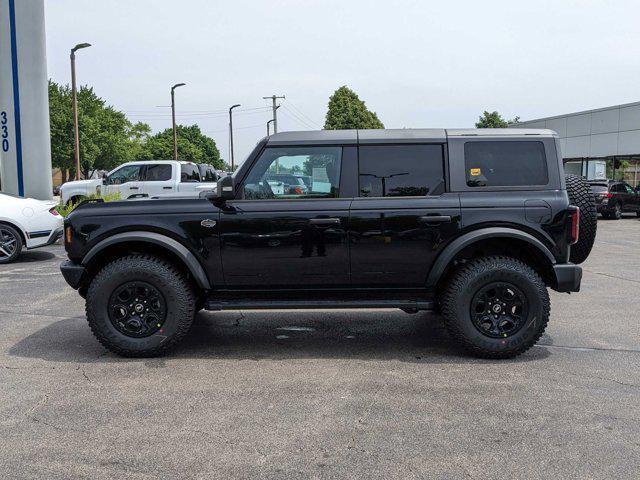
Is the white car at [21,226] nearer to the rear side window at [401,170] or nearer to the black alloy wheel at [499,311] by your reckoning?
the rear side window at [401,170]

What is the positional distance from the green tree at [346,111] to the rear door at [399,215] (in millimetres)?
55194

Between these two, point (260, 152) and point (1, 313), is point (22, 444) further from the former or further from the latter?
point (1, 313)

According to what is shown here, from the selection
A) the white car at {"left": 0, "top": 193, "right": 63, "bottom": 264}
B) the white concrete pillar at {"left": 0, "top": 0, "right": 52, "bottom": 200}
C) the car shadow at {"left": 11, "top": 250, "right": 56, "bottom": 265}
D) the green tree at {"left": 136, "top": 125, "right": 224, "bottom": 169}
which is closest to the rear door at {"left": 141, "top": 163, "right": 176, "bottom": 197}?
the white concrete pillar at {"left": 0, "top": 0, "right": 52, "bottom": 200}

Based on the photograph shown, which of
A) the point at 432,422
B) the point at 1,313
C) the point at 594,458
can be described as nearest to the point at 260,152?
the point at 432,422

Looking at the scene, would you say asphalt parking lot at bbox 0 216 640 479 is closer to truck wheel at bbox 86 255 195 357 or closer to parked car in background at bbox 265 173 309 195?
truck wheel at bbox 86 255 195 357

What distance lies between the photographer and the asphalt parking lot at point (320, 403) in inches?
124

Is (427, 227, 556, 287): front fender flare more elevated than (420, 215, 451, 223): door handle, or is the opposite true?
(420, 215, 451, 223): door handle

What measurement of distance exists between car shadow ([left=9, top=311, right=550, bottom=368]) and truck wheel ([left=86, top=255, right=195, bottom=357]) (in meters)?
0.18

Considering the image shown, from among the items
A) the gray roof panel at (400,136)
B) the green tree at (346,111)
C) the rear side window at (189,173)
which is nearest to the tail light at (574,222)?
the gray roof panel at (400,136)

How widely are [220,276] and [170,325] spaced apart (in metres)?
0.58

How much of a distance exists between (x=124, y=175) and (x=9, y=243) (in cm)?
718

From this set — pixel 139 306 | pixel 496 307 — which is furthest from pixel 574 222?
pixel 139 306

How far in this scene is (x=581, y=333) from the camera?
5840 millimetres

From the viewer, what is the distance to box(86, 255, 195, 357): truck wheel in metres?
4.92
